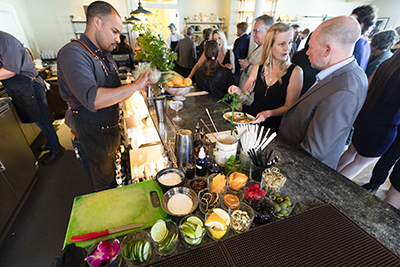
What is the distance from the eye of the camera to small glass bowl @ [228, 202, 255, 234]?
32.9 inches

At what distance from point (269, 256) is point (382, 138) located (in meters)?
2.19

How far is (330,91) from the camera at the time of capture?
1316 millimetres

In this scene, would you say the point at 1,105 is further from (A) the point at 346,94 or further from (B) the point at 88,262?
(A) the point at 346,94

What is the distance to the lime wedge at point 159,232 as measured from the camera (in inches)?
29.2

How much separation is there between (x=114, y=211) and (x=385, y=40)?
13.9 feet

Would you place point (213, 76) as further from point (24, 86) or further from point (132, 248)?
point (24, 86)

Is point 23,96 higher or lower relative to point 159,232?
lower

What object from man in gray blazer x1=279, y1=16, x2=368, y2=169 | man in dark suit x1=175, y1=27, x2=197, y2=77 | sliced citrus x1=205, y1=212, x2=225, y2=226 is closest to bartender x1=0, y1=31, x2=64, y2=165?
sliced citrus x1=205, y1=212, x2=225, y2=226

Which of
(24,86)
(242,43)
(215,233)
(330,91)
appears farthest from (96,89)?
(242,43)

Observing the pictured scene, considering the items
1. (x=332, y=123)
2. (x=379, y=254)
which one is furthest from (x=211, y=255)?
(x=332, y=123)

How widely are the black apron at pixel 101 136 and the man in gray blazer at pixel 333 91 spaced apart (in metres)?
1.63

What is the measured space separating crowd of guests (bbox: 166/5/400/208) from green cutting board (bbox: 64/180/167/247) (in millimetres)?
981

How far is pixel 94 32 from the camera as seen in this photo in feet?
4.70

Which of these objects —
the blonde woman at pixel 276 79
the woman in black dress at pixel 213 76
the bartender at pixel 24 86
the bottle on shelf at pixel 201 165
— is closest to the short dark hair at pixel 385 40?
the blonde woman at pixel 276 79
